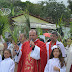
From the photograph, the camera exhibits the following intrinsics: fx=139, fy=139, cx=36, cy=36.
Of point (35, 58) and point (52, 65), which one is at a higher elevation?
point (35, 58)

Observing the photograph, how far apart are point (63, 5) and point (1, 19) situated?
1563cm

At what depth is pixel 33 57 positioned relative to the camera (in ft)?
11.0

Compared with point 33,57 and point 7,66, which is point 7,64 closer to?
point 7,66

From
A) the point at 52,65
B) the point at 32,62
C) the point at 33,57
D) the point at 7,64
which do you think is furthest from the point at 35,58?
the point at 7,64

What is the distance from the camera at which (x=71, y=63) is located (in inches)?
113

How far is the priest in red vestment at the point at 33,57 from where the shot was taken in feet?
11.0

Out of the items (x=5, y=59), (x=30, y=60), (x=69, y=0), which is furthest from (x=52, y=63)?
(x=69, y=0)

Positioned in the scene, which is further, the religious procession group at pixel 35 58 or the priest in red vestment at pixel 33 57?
the priest in red vestment at pixel 33 57

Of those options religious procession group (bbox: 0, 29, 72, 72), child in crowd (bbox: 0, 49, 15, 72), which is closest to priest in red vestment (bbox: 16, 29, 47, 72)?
religious procession group (bbox: 0, 29, 72, 72)

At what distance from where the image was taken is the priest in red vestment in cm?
336

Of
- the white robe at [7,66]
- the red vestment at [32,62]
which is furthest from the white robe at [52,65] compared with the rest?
the white robe at [7,66]

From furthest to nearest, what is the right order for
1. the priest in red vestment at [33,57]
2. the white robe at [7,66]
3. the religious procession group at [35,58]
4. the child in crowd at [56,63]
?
the white robe at [7,66], the priest in red vestment at [33,57], the religious procession group at [35,58], the child in crowd at [56,63]

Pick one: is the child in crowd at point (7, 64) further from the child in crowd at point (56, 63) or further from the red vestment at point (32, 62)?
the child in crowd at point (56, 63)

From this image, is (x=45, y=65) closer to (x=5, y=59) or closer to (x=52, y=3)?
(x=5, y=59)
